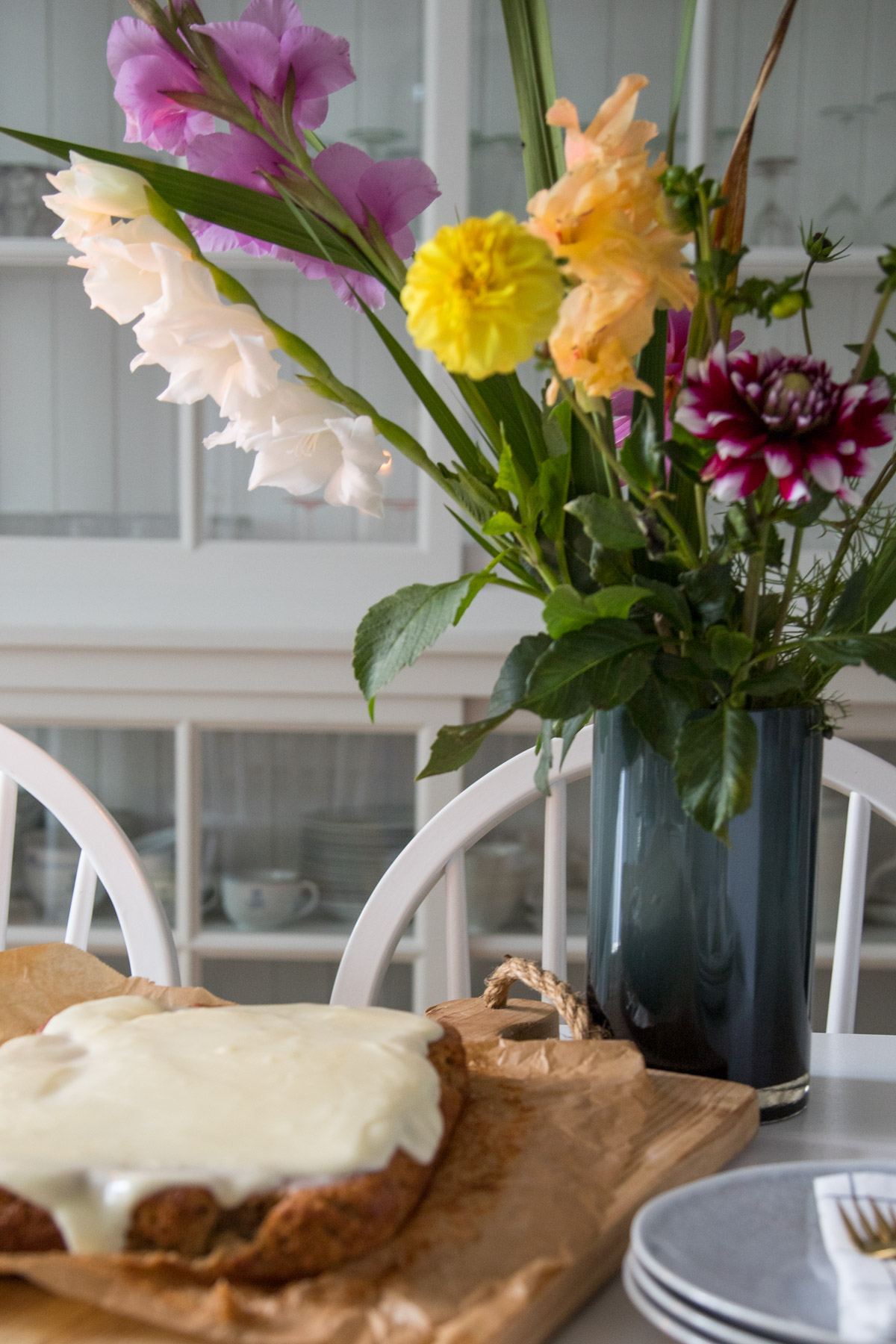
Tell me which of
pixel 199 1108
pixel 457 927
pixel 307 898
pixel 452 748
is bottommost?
pixel 307 898

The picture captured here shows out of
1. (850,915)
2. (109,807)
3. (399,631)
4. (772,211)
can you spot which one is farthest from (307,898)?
(399,631)

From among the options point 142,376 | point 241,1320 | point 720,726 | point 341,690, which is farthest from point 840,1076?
point 142,376

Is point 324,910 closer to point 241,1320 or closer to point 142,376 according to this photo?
point 142,376

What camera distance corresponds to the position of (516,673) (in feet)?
1.84

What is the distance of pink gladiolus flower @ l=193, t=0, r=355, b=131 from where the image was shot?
551 millimetres

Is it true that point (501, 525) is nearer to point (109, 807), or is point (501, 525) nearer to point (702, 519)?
point (702, 519)

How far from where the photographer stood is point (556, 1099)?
1.85 ft

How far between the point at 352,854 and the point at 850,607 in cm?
143

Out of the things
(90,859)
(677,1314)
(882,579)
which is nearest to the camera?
(677,1314)

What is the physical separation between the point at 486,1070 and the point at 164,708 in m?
1.27

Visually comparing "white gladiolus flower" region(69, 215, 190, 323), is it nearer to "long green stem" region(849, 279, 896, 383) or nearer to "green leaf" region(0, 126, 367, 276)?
"green leaf" region(0, 126, 367, 276)

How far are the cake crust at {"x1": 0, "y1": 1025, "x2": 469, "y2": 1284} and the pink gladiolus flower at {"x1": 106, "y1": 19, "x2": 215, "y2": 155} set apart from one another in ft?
1.53

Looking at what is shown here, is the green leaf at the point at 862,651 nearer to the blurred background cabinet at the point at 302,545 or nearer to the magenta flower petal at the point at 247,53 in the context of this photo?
the magenta flower petal at the point at 247,53

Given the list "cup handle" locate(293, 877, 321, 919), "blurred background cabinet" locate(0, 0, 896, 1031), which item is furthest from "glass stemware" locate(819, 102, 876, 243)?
"cup handle" locate(293, 877, 321, 919)
